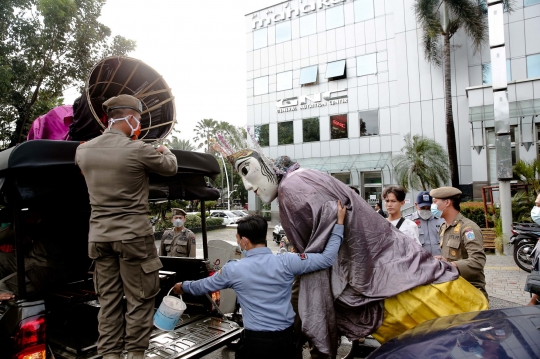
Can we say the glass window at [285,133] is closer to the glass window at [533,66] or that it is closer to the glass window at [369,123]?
the glass window at [369,123]

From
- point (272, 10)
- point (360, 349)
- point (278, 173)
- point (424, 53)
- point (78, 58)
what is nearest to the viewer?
point (278, 173)

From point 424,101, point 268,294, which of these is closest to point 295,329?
point 268,294

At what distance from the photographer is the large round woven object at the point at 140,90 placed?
142 inches

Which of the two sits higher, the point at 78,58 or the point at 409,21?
the point at 409,21

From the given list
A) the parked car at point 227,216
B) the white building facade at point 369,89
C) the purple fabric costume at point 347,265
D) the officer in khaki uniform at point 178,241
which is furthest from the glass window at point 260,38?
the purple fabric costume at point 347,265

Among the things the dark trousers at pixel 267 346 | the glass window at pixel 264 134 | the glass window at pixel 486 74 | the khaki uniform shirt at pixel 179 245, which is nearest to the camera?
the dark trousers at pixel 267 346

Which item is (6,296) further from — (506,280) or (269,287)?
(506,280)

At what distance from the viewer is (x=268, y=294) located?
7.96 ft

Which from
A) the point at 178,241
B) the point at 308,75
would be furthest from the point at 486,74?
the point at 178,241

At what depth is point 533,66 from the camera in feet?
64.2

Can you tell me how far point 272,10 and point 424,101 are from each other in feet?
46.7

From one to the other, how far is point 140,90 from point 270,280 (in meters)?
2.54

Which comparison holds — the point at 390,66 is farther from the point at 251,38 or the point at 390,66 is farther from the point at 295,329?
the point at 295,329

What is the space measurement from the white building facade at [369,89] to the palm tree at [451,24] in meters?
1.20
